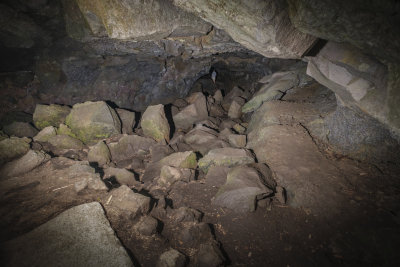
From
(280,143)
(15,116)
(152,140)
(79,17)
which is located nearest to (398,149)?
(280,143)

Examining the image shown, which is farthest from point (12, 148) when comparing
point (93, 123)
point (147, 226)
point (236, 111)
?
point (236, 111)

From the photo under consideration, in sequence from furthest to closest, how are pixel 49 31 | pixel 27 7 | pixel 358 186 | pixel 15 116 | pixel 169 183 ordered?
1. pixel 15 116
2. pixel 49 31
3. pixel 27 7
4. pixel 169 183
5. pixel 358 186

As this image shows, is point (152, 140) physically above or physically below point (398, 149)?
below

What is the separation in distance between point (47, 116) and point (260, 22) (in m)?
6.45

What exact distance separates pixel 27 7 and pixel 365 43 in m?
7.24

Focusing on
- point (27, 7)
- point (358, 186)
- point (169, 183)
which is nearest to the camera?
point (358, 186)

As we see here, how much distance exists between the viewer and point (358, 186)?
297 cm

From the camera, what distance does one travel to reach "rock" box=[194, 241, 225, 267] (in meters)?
2.24

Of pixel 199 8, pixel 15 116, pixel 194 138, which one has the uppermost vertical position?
pixel 199 8

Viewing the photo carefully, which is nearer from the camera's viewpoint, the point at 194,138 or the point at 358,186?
the point at 358,186

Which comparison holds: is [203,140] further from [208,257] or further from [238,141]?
[208,257]

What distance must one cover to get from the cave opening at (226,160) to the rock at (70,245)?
0.01 m

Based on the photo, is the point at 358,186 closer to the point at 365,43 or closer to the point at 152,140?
the point at 365,43

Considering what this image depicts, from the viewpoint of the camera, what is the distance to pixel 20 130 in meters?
5.68
